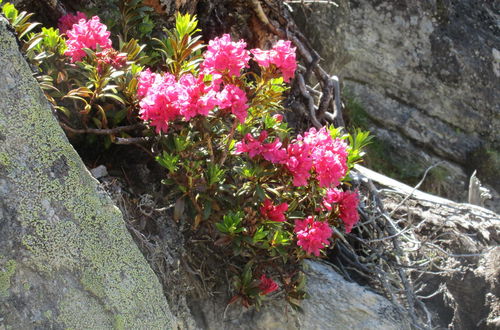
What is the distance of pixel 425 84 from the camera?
17.6 feet

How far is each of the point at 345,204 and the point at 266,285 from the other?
45cm

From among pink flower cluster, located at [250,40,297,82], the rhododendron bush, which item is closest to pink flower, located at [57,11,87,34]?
the rhododendron bush

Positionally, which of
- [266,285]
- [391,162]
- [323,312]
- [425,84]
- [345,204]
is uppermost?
[345,204]

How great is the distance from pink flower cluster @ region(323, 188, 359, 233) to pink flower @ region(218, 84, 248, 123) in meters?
0.56

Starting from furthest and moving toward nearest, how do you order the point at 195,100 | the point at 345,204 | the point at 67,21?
the point at 67,21 < the point at 345,204 < the point at 195,100

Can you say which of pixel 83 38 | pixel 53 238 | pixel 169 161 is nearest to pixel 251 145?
pixel 169 161

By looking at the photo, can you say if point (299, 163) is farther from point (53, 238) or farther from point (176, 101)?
point (53, 238)

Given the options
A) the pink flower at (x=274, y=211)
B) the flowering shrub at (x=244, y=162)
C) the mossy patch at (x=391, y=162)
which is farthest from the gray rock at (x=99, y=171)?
the mossy patch at (x=391, y=162)

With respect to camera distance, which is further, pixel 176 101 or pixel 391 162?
pixel 391 162

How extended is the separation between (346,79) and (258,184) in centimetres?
308

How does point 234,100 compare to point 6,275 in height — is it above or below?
above

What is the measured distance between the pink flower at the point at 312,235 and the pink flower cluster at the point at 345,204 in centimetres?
15

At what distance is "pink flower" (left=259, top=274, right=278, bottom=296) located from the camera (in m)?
2.39

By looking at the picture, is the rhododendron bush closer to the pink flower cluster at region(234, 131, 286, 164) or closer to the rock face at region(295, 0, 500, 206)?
the pink flower cluster at region(234, 131, 286, 164)
